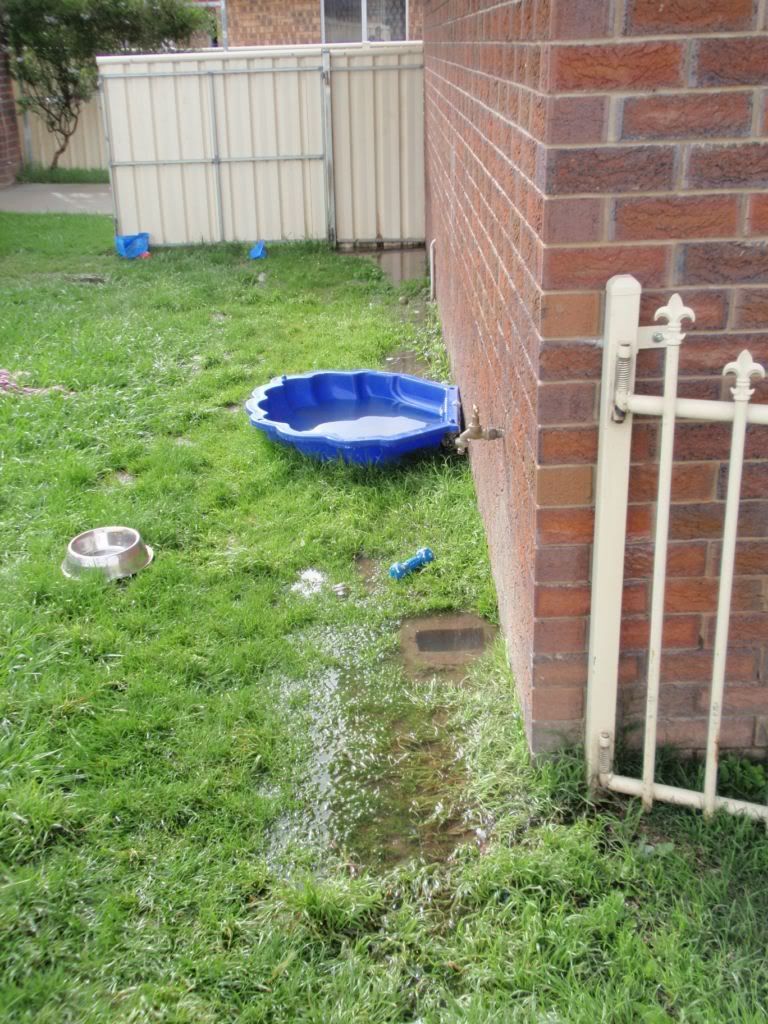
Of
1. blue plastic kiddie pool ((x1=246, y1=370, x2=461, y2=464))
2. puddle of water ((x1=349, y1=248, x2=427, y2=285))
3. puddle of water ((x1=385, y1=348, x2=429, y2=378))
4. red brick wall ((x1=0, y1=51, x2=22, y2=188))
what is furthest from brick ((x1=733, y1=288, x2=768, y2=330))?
red brick wall ((x1=0, y1=51, x2=22, y2=188))

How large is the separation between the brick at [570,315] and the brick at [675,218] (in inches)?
6.1

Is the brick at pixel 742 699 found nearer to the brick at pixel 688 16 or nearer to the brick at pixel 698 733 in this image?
the brick at pixel 698 733

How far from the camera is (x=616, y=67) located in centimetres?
223

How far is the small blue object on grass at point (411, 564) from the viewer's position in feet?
13.8

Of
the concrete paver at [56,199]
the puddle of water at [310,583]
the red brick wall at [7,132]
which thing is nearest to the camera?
the puddle of water at [310,583]

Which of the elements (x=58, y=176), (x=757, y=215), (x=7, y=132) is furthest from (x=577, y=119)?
(x=58, y=176)

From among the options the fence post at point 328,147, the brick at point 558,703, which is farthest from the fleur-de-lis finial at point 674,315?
the fence post at point 328,147

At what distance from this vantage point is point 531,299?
8.43 feet

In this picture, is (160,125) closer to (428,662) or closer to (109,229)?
(109,229)

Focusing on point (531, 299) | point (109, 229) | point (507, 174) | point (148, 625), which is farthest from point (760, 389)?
point (109, 229)

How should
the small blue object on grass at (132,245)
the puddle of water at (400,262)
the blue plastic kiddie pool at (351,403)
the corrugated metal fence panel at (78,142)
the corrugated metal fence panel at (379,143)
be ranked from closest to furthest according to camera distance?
the blue plastic kiddie pool at (351,403), the puddle of water at (400,262), the corrugated metal fence panel at (379,143), the small blue object on grass at (132,245), the corrugated metal fence panel at (78,142)

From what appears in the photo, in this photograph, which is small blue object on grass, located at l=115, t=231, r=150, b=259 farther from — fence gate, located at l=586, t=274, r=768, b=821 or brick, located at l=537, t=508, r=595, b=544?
fence gate, located at l=586, t=274, r=768, b=821


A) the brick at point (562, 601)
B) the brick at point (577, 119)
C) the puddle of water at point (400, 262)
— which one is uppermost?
the brick at point (577, 119)

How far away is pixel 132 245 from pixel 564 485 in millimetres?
9582
